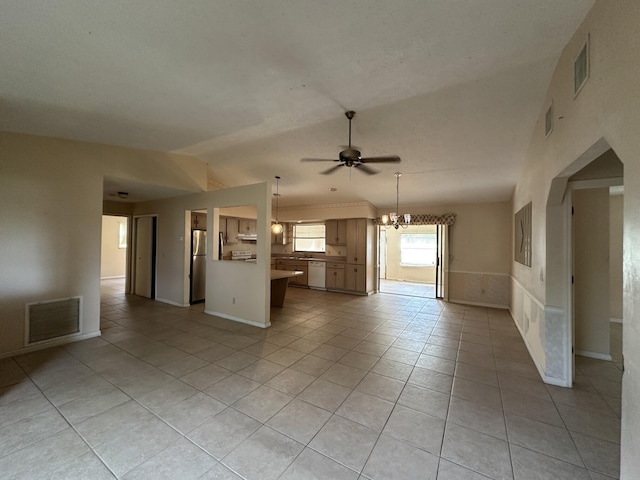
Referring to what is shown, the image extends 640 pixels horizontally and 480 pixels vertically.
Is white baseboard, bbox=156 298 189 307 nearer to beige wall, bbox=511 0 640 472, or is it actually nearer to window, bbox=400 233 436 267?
beige wall, bbox=511 0 640 472

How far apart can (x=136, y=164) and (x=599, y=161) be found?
6049 millimetres

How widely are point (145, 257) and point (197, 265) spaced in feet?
5.73

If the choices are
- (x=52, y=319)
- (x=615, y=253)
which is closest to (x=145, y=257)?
(x=52, y=319)

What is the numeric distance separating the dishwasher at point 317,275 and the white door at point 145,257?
4343 mm

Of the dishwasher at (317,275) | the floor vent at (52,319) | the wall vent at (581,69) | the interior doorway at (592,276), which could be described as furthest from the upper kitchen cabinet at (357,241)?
the floor vent at (52,319)

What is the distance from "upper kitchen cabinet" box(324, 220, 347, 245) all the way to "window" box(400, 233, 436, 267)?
3566 millimetres

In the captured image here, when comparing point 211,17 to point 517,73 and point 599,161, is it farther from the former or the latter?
point 599,161

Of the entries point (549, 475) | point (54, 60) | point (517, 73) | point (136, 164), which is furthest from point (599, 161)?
point (136, 164)

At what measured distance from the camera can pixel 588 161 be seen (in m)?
1.89

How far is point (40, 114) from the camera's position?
282 cm

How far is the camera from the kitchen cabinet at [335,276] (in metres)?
7.69

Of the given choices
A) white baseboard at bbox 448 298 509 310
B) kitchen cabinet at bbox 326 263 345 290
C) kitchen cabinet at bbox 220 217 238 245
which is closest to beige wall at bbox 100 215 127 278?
kitchen cabinet at bbox 220 217 238 245

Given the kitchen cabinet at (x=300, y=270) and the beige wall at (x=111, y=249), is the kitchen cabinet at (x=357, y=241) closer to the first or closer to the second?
the kitchen cabinet at (x=300, y=270)

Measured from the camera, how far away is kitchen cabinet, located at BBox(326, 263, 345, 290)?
769 cm
